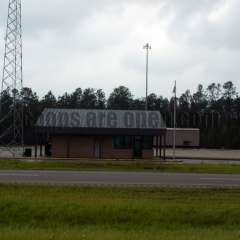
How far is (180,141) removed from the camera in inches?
4338

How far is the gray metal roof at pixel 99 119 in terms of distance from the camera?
188ft

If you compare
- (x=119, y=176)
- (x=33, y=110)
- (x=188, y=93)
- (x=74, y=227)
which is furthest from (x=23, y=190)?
(x=188, y=93)

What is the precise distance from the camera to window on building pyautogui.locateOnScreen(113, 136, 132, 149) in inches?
2256

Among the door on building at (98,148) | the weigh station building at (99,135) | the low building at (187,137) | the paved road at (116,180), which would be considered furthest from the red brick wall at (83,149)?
the low building at (187,137)

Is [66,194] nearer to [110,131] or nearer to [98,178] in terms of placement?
[98,178]

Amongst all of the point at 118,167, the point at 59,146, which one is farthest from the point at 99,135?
the point at 118,167

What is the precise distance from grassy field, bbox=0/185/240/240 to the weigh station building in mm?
38267

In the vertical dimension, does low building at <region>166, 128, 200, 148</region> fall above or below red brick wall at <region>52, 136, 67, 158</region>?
above

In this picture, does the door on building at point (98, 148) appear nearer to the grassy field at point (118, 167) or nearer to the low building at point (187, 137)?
the grassy field at point (118, 167)

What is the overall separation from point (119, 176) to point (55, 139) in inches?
1234

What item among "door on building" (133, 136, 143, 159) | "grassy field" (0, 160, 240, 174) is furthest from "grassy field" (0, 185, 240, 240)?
"door on building" (133, 136, 143, 159)

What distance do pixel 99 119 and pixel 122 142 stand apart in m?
3.06

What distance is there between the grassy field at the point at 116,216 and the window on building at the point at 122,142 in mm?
38881

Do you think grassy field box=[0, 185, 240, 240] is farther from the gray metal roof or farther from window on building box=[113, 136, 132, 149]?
the gray metal roof
